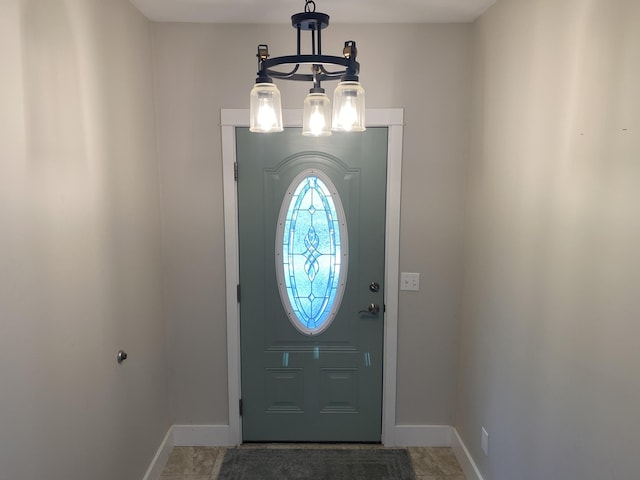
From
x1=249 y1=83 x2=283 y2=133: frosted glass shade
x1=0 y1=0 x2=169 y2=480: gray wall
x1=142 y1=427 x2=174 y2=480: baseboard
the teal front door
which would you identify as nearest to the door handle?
the teal front door

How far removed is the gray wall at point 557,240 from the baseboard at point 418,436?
14.5 inches

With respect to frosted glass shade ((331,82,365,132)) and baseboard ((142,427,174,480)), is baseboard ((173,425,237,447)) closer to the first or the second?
baseboard ((142,427,174,480))

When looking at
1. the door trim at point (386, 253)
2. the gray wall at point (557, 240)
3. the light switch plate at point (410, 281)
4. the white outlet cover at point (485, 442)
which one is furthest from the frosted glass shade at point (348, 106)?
the white outlet cover at point (485, 442)

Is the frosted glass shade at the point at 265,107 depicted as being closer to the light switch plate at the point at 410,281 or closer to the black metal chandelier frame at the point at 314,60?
the black metal chandelier frame at the point at 314,60

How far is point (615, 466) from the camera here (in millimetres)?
1306

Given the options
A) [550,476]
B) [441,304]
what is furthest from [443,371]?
[550,476]

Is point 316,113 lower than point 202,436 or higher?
higher

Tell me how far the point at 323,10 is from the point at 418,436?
105 inches

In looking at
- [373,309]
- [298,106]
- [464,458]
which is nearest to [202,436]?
[373,309]

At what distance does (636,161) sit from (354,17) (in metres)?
1.75

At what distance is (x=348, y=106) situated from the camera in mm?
1414

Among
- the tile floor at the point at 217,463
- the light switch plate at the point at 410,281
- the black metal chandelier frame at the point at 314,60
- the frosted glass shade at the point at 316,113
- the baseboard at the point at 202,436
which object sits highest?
the black metal chandelier frame at the point at 314,60

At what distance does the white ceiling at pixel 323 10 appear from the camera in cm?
226

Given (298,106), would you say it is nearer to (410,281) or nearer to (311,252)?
(311,252)
